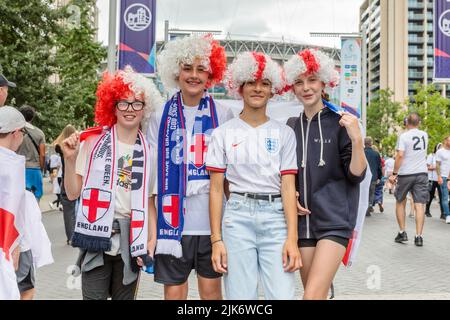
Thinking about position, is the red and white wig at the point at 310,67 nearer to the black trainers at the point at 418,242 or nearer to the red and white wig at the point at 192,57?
the red and white wig at the point at 192,57

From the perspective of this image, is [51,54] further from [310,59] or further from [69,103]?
[310,59]

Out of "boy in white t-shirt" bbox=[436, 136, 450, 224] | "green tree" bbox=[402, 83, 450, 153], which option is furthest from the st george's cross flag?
"green tree" bbox=[402, 83, 450, 153]

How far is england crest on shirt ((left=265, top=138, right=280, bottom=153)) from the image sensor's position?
129 inches

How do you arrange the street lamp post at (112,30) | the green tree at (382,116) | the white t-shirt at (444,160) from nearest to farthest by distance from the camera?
the street lamp post at (112,30), the white t-shirt at (444,160), the green tree at (382,116)

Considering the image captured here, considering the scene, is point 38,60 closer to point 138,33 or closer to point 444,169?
point 138,33

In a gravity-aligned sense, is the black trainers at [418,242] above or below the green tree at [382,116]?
below

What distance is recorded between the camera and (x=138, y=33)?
11.4 m

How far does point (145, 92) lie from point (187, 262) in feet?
3.62

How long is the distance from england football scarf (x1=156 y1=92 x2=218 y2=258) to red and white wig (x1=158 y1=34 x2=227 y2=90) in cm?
24

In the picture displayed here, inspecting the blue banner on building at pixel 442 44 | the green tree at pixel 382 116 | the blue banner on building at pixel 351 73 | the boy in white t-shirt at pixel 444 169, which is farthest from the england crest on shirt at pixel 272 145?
the green tree at pixel 382 116

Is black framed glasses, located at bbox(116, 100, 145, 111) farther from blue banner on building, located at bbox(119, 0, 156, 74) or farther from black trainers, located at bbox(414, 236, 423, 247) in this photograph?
blue banner on building, located at bbox(119, 0, 156, 74)

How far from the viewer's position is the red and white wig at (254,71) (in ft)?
11.0

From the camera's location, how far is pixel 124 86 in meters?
3.54
